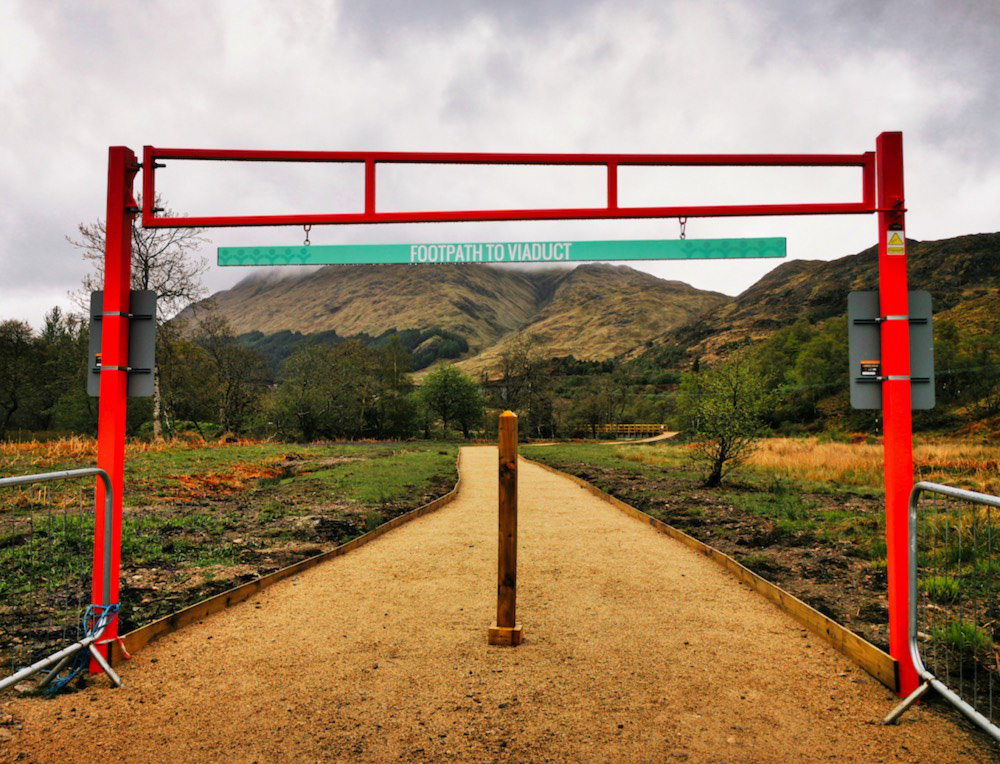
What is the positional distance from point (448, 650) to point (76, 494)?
395 inches

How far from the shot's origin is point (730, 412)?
15.2m

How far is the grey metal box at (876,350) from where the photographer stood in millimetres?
4430

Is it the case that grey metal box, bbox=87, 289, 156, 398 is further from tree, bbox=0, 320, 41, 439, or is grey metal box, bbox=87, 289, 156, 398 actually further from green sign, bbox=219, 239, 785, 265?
tree, bbox=0, 320, 41, 439

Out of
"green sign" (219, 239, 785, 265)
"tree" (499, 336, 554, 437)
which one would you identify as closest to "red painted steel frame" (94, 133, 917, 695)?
"green sign" (219, 239, 785, 265)

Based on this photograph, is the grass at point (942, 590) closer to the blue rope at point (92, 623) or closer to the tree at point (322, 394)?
the blue rope at point (92, 623)

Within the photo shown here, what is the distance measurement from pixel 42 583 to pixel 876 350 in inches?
318

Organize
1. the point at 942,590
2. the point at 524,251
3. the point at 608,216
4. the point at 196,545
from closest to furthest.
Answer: the point at 524,251 → the point at 608,216 → the point at 942,590 → the point at 196,545

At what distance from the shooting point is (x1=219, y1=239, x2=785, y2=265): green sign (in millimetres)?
4918

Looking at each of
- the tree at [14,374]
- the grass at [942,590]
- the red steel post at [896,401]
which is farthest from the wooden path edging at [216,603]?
the tree at [14,374]

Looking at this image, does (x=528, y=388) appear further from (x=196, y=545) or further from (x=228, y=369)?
(x=196, y=545)

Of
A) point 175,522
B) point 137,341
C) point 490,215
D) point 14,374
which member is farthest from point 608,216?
point 14,374

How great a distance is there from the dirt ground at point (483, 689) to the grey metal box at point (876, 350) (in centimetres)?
210

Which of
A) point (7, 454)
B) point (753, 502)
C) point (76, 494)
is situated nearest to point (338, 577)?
point (76, 494)

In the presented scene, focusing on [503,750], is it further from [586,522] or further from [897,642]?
[586,522]
